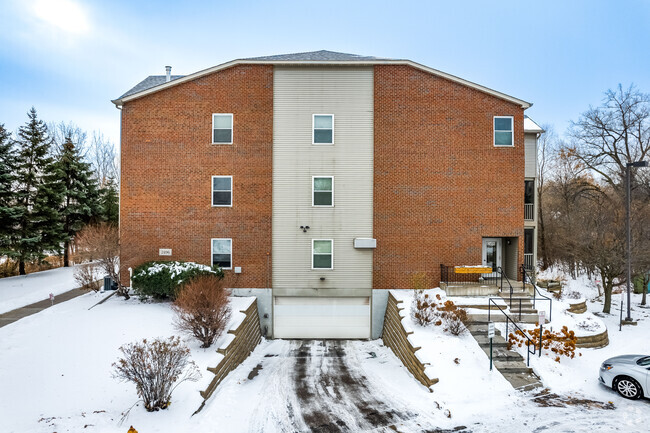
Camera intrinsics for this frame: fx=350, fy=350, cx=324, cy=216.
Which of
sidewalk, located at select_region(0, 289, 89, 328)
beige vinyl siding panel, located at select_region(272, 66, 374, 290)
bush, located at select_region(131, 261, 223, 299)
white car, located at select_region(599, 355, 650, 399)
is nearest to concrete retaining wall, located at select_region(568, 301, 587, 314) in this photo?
white car, located at select_region(599, 355, 650, 399)

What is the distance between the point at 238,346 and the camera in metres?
10.7

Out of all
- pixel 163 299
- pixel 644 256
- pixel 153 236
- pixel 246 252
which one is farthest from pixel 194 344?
pixel 644 256

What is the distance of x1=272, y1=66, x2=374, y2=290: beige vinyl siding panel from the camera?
14516mm

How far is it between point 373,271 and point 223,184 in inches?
284

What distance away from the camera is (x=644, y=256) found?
58.5 ft

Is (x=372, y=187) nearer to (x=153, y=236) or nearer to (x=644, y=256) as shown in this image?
(x=153, y=236)

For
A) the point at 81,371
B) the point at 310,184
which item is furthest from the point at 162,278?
the point at 310,184

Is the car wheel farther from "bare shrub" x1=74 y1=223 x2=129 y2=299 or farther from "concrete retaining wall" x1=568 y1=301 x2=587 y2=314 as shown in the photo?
"bare shrub" x1=74 y1=223 x2=129 y2=299

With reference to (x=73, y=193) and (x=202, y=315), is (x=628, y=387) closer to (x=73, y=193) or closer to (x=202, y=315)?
(x=202, y=315)

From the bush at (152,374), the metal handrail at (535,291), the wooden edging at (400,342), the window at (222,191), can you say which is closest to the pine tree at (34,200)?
the window at (222,191)

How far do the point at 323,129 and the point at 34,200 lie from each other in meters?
20.0

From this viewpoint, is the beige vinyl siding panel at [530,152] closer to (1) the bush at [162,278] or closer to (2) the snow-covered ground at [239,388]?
(2) the snow-covered ground at [239,388]

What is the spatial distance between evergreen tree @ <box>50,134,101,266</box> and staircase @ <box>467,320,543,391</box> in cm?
2651

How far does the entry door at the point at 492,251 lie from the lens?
15586 millimetres
